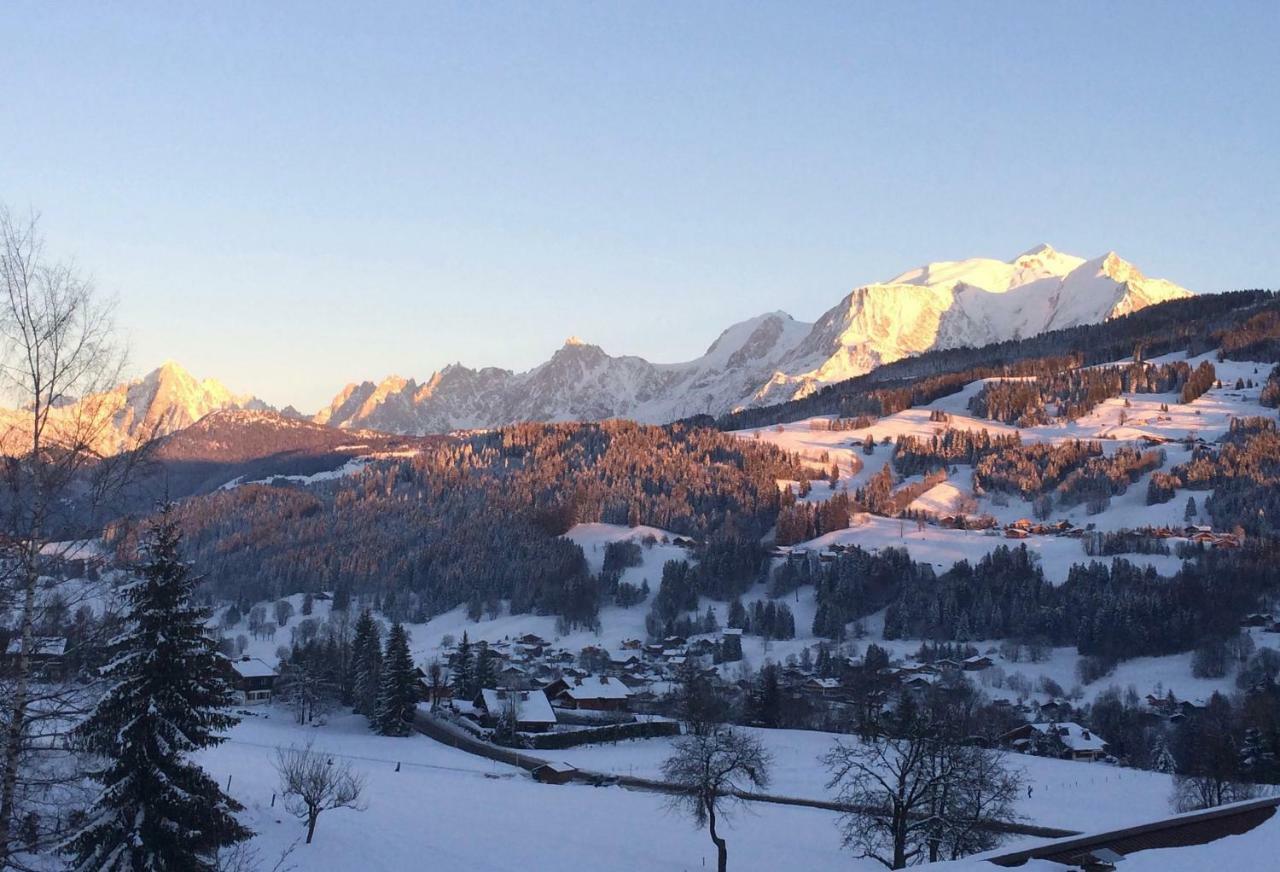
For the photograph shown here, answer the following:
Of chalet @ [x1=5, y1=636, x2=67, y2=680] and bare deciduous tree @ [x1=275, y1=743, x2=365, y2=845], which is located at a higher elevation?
chalet @ [x1=5, y1=636, x2=67, y2=680]

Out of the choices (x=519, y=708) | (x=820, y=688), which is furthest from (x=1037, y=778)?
(x=820, y=688)

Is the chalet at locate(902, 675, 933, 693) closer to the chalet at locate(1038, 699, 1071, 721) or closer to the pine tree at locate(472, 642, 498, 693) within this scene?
the chalet at locate(1038, 699, 1071, 721)

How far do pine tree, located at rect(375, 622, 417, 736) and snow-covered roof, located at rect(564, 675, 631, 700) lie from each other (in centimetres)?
1968

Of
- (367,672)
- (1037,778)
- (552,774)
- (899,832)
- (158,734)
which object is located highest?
(158,734)

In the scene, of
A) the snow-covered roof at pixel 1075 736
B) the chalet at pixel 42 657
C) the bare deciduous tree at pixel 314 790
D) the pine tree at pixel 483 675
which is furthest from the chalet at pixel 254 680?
the chalet at pixel 42 657

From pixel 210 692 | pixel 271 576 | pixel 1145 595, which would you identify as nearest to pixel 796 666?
pixel 1145 595

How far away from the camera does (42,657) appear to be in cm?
1402

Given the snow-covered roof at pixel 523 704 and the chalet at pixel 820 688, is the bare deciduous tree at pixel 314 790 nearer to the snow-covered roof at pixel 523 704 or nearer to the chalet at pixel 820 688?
the snow-covered roof at pixel 523 704

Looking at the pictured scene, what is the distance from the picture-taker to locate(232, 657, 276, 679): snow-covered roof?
83.9 metres

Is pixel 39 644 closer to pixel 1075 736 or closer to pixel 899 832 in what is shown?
pixel 899 832

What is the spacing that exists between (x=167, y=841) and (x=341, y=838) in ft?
50.6

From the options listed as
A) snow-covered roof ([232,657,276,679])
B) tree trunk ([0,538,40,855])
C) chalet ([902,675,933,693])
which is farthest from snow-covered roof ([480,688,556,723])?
tree trunk ([0,538,40,855])

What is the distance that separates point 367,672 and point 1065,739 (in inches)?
1907

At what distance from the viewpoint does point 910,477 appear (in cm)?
19850
